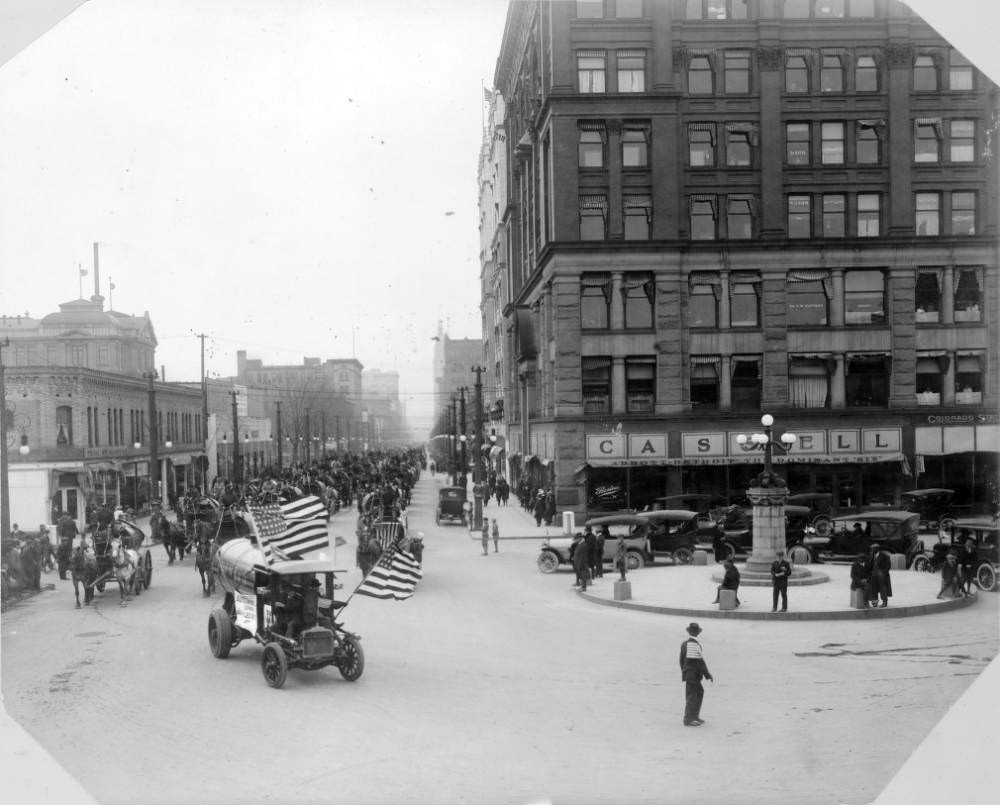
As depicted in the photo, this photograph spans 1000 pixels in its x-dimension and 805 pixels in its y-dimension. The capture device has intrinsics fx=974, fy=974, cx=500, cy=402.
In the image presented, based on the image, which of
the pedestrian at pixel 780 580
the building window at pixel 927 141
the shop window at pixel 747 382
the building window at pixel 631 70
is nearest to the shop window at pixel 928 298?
the building window at pixel 927 141

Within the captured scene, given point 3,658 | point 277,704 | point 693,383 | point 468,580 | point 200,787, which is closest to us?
point 200,787

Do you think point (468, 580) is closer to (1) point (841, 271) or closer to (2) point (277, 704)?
(2) point (277, 704)

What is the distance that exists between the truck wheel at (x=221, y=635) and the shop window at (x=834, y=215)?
34.3 meters

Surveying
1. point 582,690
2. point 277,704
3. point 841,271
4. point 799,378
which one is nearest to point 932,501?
point 799,378

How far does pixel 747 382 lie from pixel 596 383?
6863 millimetres

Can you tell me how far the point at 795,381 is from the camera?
1730 inches

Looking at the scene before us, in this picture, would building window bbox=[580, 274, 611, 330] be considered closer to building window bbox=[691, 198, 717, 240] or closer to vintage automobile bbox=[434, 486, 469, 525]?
building window bbox=[691, 198, 717, 240]

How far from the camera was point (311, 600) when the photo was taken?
643 inches

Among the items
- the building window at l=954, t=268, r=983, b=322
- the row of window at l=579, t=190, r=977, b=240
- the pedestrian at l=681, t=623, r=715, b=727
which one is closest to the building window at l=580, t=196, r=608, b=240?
the row of window at l=579, t=190, r=977, b=240

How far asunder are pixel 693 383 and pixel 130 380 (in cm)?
2580

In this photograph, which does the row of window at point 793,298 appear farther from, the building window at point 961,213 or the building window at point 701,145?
the building window at point 701,145

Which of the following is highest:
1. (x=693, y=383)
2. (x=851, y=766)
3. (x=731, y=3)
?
(x=731, y=3)

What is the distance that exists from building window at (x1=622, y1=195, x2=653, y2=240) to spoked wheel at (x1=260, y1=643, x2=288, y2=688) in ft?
102

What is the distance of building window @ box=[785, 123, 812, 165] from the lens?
43.2m
